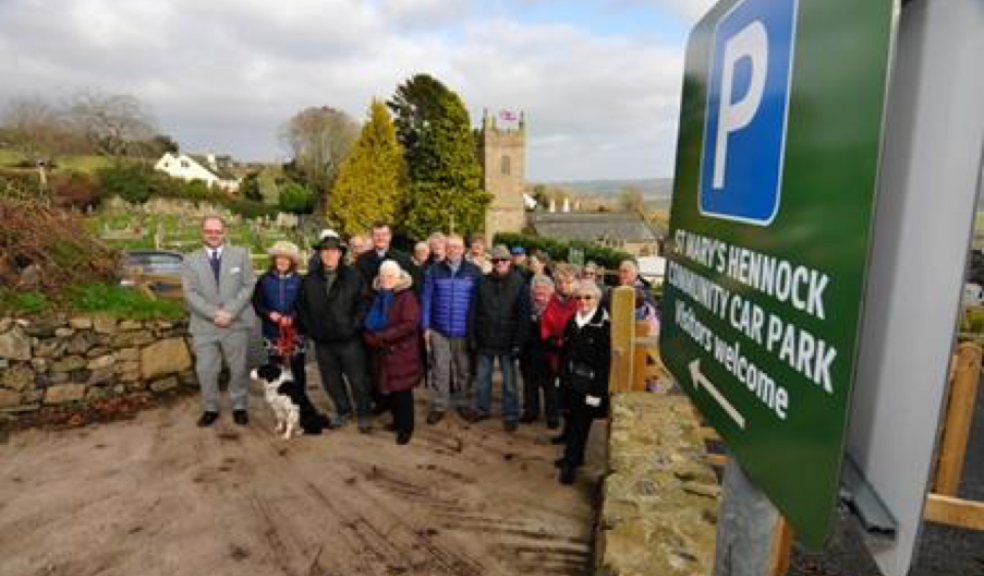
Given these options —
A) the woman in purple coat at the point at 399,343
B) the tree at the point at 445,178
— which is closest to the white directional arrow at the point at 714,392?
the woman in purple coat at the point at 399,343

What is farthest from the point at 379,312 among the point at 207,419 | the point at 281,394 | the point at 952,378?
the point at 952,378

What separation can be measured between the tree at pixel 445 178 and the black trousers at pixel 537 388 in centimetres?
2724

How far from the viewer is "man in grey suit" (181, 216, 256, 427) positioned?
5156 mm

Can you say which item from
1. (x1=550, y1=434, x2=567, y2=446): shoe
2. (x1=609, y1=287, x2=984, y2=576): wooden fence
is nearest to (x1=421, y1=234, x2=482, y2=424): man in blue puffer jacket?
(x1=550, y1=434, x2=567, y2=446): shoe

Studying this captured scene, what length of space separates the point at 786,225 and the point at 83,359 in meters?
6.71

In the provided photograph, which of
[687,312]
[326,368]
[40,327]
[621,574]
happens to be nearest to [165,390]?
[40,327]

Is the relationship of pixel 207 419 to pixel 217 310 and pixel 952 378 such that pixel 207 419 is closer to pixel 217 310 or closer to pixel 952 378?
pixel 217 310

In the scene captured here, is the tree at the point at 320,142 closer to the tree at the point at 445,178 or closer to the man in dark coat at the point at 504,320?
the tree at the point at 445,178

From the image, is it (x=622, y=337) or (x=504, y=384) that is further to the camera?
(x=504, y=384)

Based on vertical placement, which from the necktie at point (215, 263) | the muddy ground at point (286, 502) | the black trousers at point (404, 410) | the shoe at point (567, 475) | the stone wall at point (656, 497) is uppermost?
the necktie at point (215, 263)

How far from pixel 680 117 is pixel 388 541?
3.24 m

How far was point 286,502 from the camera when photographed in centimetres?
405

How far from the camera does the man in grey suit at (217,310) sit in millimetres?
5156

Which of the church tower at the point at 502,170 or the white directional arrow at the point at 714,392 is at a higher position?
the church tower at the point at 502,170
